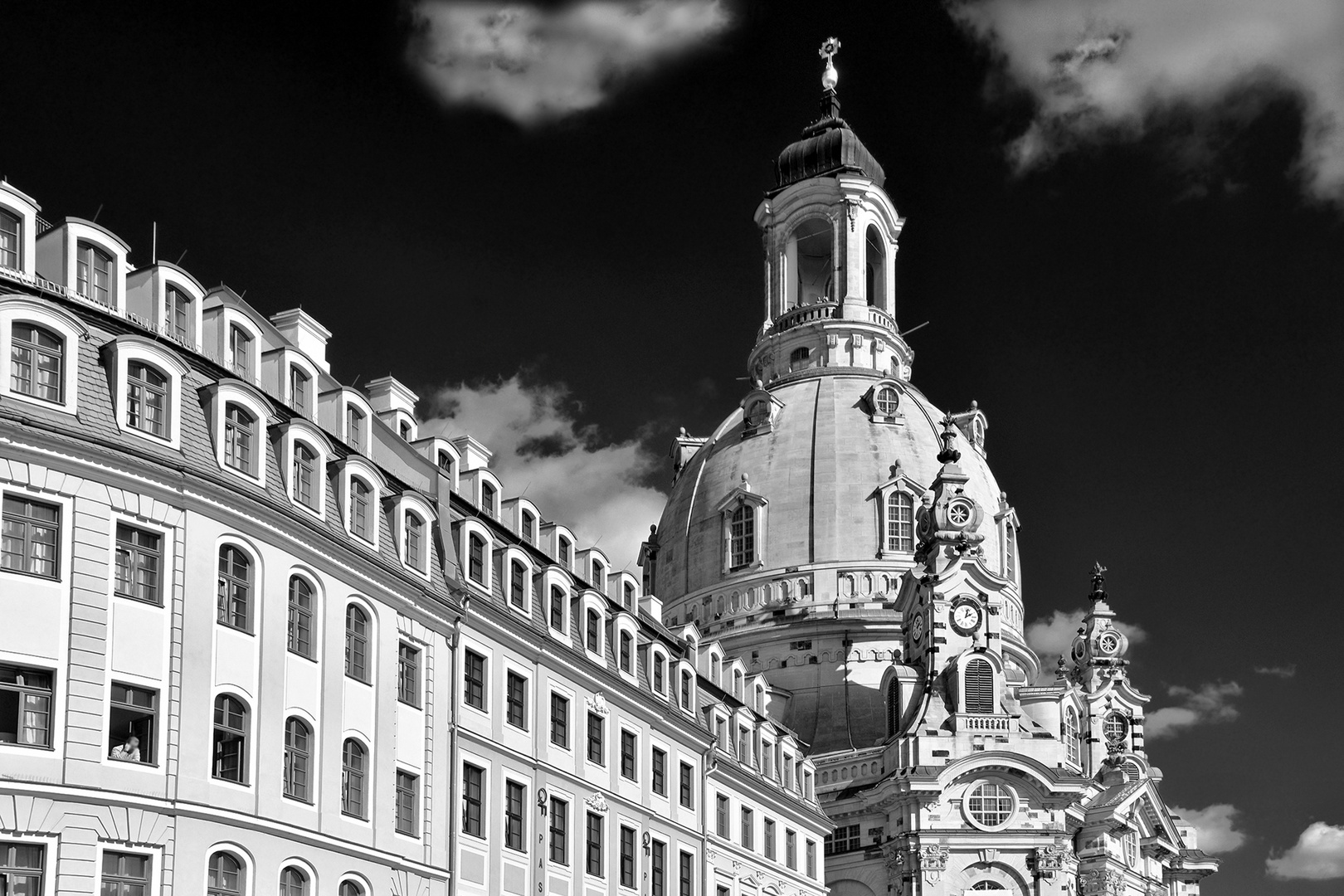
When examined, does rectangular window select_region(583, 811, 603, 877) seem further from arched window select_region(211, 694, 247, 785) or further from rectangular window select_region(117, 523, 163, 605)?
rectangular window select_region(117, 523, 163, 605)

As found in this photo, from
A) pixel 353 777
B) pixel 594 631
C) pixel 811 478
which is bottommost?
pixel 353 777

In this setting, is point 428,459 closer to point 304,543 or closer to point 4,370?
point 304,543

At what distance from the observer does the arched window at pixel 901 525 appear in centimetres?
12681

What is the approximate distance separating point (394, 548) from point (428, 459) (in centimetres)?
788

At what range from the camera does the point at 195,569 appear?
40469 millimetres

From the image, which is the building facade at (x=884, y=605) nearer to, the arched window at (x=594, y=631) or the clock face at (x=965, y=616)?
the clock face at (x=965, y=616)

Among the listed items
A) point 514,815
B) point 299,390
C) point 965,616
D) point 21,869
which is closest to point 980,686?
point 965,616

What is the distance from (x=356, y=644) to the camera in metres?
46.4

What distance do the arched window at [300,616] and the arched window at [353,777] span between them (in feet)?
9.12

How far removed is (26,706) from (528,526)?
27195mm

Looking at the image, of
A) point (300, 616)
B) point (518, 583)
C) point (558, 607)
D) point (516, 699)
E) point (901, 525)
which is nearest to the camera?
point (300, 616)

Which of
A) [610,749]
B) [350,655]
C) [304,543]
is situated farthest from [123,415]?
[610,749]

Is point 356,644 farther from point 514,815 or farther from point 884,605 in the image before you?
point 884,605

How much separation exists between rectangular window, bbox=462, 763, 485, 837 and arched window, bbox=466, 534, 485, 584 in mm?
5428
